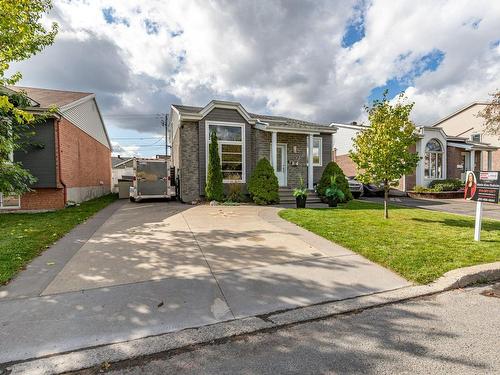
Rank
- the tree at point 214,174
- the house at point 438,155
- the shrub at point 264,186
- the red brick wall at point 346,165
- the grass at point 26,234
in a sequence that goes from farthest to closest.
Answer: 1. the red brick wall at point 346,165
2. the house at point 438,155
3. the tree at point 214,174
4. the shrub at point 264,186
5. the grass at point 26,234

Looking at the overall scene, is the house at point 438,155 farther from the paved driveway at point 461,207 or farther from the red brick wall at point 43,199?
the red brick wall at point 43,199

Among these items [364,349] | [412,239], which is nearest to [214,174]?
[412,239]

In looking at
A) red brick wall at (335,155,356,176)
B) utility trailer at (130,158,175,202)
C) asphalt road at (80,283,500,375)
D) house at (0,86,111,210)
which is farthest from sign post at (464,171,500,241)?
red brick wall at (335,155,356,176)

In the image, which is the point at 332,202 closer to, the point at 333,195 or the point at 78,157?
the point at 333,195

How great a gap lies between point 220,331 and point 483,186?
6.65 meters

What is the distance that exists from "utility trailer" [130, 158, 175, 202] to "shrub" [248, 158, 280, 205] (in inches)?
187

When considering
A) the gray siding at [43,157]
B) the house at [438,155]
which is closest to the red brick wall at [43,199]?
the gray siding at [43,157]

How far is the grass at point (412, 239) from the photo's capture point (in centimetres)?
462

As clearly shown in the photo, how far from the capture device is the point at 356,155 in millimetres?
8906

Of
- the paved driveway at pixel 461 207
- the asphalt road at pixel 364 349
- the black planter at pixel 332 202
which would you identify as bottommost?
the asphalt road at pixel 364 349

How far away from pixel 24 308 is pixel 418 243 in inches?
268

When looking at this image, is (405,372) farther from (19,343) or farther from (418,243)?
(418,243)

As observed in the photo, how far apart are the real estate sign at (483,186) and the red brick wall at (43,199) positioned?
1390 cm

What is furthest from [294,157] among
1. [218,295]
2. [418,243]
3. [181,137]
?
[218,295]
